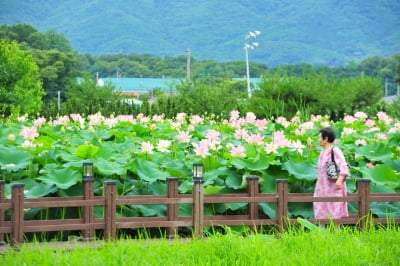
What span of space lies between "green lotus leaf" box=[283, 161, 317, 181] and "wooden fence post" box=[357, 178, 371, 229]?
584 mm

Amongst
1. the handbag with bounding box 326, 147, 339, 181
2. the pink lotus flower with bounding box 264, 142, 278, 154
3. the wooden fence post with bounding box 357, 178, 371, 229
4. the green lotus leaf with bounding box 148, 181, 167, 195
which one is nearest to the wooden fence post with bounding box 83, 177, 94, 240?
the green lotus leaf with bounding box 148, 181, 167, 195

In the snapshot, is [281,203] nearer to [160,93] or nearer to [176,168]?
[176,168]

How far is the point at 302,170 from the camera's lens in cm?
703

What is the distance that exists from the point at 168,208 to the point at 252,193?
735mm

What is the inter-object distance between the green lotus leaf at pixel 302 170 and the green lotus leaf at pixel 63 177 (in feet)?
6.21

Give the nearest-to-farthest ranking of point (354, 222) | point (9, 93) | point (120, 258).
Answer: point (120, 258), point (354, 222), point (9, 93)

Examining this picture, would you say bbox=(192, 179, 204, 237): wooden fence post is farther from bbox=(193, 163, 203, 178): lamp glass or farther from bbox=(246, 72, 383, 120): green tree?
bbox=(246, 72, 383, 120): green tree

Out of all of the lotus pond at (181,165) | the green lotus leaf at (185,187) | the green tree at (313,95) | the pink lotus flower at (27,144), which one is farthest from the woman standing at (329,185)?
the green tree at (313,95)

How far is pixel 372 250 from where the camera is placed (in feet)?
18.2

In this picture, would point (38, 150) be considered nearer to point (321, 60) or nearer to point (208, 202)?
point (208, 202)

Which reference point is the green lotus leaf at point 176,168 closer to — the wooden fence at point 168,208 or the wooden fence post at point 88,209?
the wooden fence at point 168,208

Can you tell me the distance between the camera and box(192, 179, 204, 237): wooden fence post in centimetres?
601

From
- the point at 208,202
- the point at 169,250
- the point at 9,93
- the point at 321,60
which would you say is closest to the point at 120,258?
the point at 169,250

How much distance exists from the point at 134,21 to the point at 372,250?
19730 centimetres
